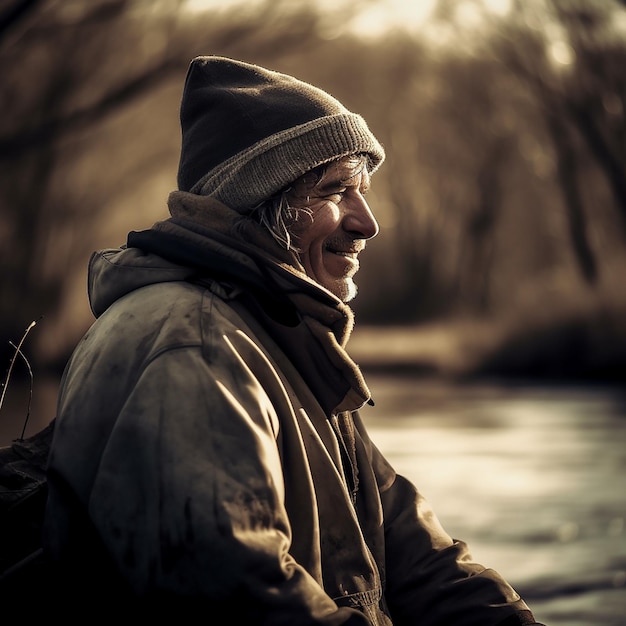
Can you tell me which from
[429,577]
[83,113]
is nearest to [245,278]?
[429,577]

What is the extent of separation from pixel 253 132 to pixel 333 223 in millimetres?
292

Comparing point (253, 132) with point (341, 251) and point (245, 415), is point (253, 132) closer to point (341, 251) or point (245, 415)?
point (341, 251)

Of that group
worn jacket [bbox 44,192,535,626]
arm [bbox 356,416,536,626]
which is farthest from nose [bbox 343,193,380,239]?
arm [bbox 356,416,536,626]

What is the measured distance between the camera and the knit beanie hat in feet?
8.59

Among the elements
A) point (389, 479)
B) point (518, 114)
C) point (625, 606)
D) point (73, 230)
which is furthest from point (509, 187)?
point (389, 479)

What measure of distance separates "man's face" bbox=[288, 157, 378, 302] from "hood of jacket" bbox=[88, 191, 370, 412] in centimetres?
17

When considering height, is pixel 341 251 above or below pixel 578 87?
below

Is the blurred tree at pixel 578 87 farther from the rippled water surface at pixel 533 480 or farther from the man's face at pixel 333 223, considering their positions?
the man's face at pixel 333 223

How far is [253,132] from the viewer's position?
103 inches

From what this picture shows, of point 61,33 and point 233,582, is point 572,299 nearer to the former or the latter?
point 61,33

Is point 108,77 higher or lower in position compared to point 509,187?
higher

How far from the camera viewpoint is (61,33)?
14297mm

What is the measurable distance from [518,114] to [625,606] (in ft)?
46.4

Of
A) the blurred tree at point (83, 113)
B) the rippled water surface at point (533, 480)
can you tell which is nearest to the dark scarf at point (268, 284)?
the rippled water surface at point (533, 480)
